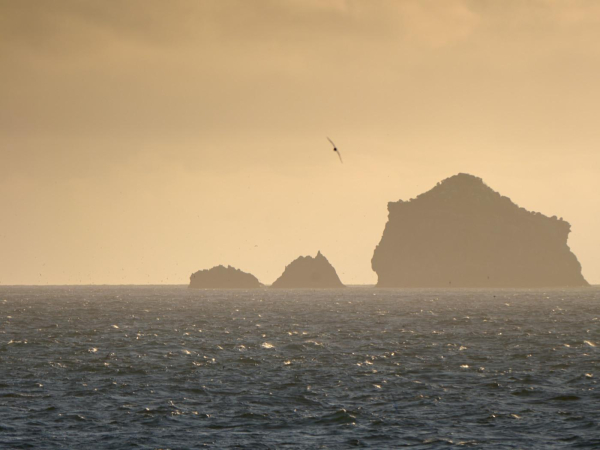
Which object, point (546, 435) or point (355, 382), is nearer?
point (546, 435)

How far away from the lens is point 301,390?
3991cm

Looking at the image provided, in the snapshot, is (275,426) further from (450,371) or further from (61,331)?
(61,331)

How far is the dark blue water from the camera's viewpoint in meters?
29.9

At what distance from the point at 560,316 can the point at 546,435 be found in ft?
242

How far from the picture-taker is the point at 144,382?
141 ft

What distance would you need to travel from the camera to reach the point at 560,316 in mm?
99312

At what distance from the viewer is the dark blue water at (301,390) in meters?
29.9

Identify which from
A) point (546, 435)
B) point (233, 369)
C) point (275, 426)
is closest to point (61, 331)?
point (233, 369)

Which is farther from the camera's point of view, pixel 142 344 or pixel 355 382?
pixel 142 344

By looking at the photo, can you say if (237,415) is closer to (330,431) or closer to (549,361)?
(330,431)

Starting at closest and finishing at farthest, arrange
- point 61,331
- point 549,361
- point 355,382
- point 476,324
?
point 355,382 → point 549,361 → point 61,331 → point 476,324

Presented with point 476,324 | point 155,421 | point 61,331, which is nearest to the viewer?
point 155,421

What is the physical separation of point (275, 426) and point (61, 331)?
51.7 m

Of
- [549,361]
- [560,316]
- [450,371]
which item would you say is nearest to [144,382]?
[450,371]
